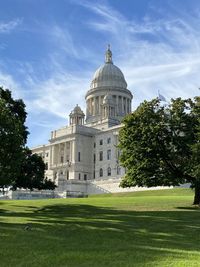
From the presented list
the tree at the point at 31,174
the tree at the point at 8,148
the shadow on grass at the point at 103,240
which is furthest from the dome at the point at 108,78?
the shadow on grass at the point at 103,240

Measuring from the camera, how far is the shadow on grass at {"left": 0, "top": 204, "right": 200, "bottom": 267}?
14742 mm

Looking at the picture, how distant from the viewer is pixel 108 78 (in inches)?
6073

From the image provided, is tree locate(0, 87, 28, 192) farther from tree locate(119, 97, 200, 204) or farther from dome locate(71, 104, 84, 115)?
dome locate(71, 104, 84, 115)

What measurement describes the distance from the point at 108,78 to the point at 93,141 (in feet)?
92.8

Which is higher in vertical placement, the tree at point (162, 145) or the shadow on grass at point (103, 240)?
the tree at point (162, 145)

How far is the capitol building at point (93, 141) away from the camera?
12912 centimetres

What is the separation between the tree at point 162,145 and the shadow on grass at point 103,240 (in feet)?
50.1

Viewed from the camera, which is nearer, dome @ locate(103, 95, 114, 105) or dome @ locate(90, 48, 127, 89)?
dome @ locate(103, 95, 114, 105)

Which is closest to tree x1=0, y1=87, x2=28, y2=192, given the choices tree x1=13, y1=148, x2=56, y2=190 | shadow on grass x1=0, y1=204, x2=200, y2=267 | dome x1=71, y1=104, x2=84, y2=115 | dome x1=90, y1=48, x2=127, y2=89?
shadow on grass x1=0, y1=204, x2=200, y2=267

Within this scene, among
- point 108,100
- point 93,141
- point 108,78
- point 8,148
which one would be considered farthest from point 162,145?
point 108,78

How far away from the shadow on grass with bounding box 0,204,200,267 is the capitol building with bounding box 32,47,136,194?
9623 cm

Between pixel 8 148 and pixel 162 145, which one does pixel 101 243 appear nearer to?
pixel 8 148

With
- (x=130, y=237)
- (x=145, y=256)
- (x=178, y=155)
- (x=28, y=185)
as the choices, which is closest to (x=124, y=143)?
(x=178, y=155)

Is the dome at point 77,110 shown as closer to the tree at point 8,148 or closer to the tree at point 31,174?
the tree at point 31,174
